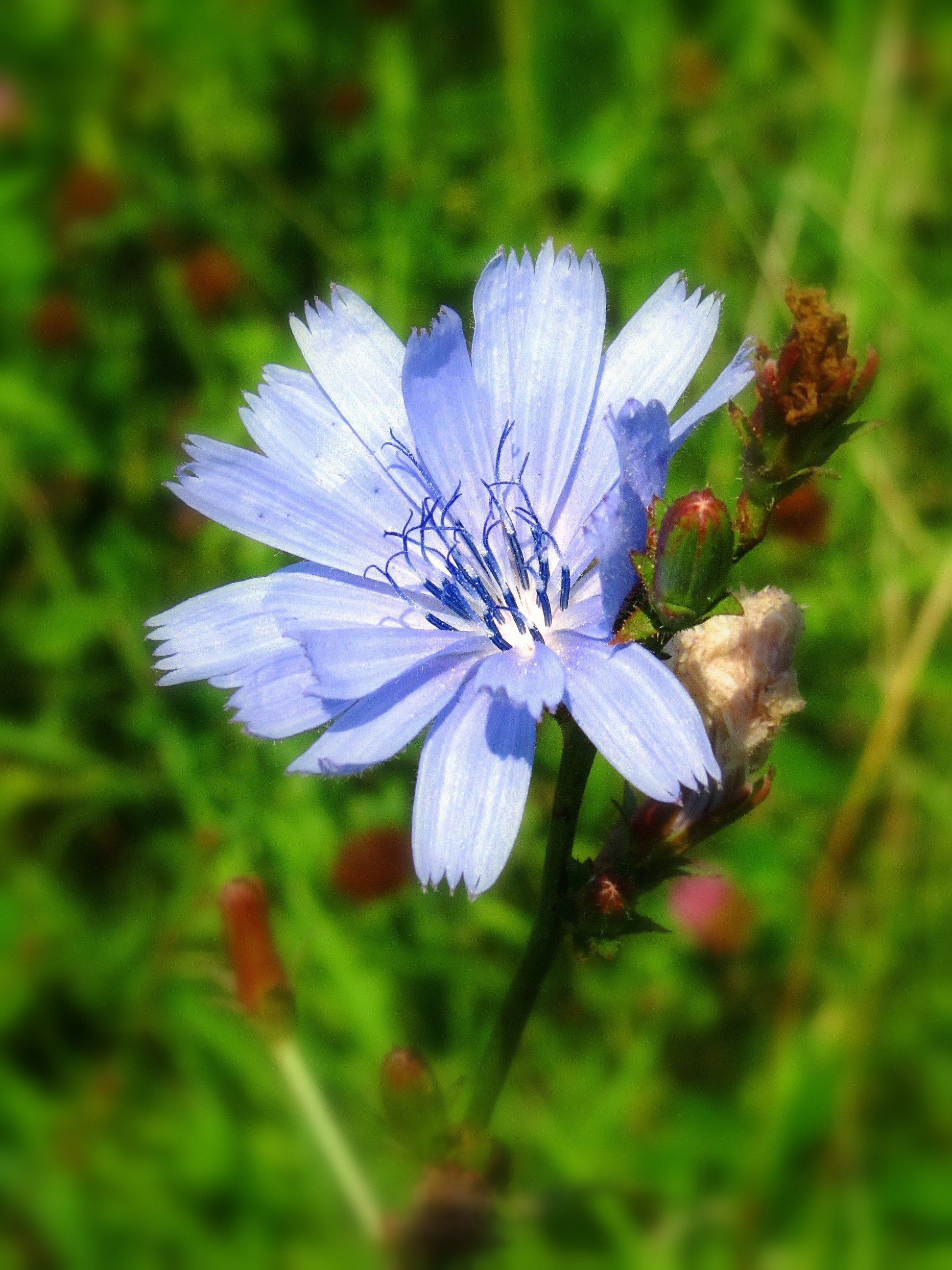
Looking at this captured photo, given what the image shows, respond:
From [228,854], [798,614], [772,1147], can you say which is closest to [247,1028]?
[228,854]

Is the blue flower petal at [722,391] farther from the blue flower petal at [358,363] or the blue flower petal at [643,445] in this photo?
the blue flower petal at [358,363]

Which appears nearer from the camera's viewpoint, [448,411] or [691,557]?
[691,557]

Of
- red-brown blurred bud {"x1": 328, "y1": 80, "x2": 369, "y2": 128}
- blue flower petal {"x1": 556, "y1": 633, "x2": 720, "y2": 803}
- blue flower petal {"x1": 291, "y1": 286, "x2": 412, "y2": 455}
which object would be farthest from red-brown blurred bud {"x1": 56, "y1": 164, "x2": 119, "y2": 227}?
blue flower petal {"x1": 556, "y1": 633, "x2": 720, "y2": 803}

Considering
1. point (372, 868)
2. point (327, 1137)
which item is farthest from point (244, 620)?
point (372, 868)

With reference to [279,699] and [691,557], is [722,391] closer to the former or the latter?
[691,557]

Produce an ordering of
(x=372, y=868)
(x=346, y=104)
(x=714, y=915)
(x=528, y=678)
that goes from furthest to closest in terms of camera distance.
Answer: (x=346, y=104) < (x=714, y=915) < (x=372, y=868) < (x=528, y=678)
